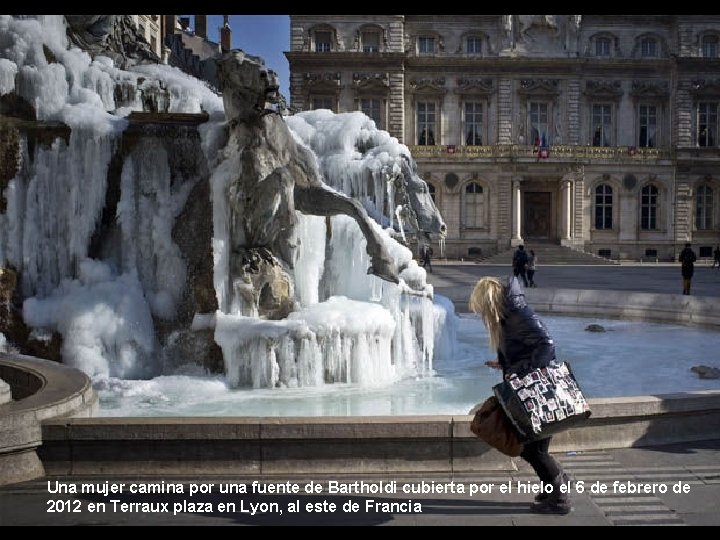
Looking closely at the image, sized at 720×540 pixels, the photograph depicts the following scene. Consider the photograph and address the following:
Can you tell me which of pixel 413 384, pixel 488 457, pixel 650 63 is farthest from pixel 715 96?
pixel 488 457

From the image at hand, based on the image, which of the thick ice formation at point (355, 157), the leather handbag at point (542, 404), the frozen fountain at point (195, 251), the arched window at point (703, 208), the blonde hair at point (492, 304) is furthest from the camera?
the arched window at point (703, 208)

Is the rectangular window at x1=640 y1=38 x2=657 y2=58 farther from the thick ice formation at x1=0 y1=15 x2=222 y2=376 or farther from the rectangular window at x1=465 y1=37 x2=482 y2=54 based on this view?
the thick ice formation at x1=0 y1=15 x2=222 y2=376

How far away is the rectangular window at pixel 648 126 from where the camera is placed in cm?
4825

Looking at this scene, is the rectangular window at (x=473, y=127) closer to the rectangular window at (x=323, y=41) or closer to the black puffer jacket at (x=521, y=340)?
the rectangular window at (x=323, y=41)

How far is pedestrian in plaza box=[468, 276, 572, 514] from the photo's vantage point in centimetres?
437

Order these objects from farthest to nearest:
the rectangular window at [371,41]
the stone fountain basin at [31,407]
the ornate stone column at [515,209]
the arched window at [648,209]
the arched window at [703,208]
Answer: the arched window at [703,208], the arched window at [648,209], the rectangular window at [371,41], the ornate stone column at [515,209], the stone fountain basin at [31,407]

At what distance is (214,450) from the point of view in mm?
5199

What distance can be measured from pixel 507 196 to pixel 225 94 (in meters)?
38.6

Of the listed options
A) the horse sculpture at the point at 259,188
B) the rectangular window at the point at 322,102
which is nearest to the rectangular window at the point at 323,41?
the rectangular window at the point at 322,102

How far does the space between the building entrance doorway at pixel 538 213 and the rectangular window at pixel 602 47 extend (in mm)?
9482

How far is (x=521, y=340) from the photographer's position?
173 inches

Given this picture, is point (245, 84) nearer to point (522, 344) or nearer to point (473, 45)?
point (522, 344)

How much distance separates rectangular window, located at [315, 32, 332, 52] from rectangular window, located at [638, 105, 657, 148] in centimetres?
1998

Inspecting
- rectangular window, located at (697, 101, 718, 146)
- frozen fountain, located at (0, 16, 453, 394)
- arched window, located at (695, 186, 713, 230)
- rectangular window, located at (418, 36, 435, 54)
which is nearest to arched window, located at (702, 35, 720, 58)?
rectangular window, located at (697, 101, 718, 146)
